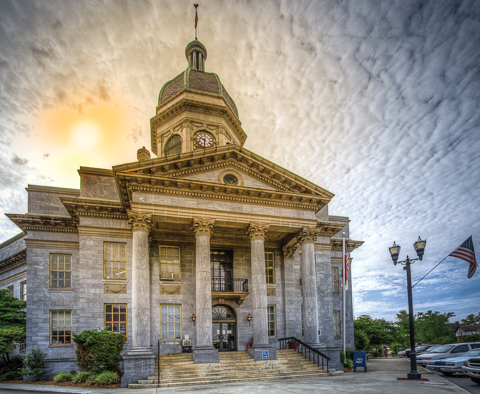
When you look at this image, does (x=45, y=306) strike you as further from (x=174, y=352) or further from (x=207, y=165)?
(x=207, y=165)

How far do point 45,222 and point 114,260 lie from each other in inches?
203

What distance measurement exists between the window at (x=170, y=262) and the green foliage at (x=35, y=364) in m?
7.82

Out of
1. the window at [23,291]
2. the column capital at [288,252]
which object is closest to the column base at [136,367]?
the column capital at [288,252]

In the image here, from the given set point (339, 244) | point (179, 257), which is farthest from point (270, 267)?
point (339, 244)

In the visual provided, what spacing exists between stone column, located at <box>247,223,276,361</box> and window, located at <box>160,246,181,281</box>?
17.3ft

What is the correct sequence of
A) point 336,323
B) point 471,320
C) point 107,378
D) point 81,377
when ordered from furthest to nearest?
1. point 471,320
2. point 336,323
3. point 81,377
4. point 107,378

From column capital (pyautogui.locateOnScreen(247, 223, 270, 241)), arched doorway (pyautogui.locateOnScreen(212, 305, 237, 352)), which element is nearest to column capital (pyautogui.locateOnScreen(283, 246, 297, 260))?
column capital (pyautogui.locateOnScreen(247, 223, 270, 241))

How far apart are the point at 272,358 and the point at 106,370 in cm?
870

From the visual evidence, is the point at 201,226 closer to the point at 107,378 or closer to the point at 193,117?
the point at 107,378

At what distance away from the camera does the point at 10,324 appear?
22.3 meters

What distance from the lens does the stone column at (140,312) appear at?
17.5 metres

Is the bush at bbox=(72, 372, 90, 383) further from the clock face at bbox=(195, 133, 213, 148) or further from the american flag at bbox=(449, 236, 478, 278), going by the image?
the american flag at bbox=(449, 236, 478, 278)

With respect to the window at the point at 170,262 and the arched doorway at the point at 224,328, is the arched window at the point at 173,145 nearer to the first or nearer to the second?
the window at the point at 170,262

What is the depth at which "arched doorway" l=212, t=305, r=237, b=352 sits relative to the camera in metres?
24.2
